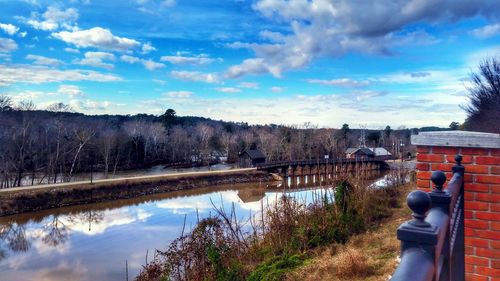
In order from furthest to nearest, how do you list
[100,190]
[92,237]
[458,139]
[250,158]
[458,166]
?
[250,158] < [100,190] < [92,237] < [458,139] < [458,166]

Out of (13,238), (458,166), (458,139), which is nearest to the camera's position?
(458,166)

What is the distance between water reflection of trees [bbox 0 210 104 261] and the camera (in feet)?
52.1

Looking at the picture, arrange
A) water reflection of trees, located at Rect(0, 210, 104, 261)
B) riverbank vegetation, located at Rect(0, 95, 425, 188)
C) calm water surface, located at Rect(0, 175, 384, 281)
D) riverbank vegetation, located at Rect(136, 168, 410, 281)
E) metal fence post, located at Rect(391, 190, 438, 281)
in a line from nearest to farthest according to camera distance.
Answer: metal fence post, located at Rect(391, 190, 438, 281), riverbank vegetation, located at Rect(136, 168, 410, 281), calm water surface, located at Rect(0, 175, 384, 281), water reflection of trees, located at Rect(0, 210, 104, 261), riverbank vegetation, located at Rect(0, 95, 425, 188)

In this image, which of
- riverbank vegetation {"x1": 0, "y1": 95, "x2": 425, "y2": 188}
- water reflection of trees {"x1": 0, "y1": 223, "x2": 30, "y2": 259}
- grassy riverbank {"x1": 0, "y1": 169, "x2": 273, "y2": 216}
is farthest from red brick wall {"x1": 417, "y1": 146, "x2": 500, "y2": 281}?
riverbank vegetation {"x1": 0, "y1": 95, "x2": 425, "y2": 188}

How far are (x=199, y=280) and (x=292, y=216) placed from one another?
8.39 feet

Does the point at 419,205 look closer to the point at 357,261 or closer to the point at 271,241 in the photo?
the point at 357,261

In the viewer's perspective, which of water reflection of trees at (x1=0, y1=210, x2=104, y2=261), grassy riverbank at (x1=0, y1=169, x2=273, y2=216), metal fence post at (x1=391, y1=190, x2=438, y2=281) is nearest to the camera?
metal fence post at (x1=391, y1=190, x2=438, y2=281)

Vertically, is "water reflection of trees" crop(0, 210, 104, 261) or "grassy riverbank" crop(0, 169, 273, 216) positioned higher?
"grassy riverbank" crop(0, 169, 273, 216)

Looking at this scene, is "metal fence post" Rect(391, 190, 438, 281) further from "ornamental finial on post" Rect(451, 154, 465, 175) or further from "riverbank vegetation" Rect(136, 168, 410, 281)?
"riverbank vegetation" Rect(136, 168, 410, 281)

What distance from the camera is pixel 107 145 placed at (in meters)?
39.5

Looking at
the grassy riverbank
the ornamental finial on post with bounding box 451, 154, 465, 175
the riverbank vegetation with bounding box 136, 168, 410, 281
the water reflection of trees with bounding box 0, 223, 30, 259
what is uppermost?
the ornamental finial on post with bounding box 451, 154, 465, 175

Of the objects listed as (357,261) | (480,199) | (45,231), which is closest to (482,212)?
(480,199)

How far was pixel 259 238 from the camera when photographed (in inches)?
324

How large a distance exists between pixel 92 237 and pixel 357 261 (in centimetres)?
1472
